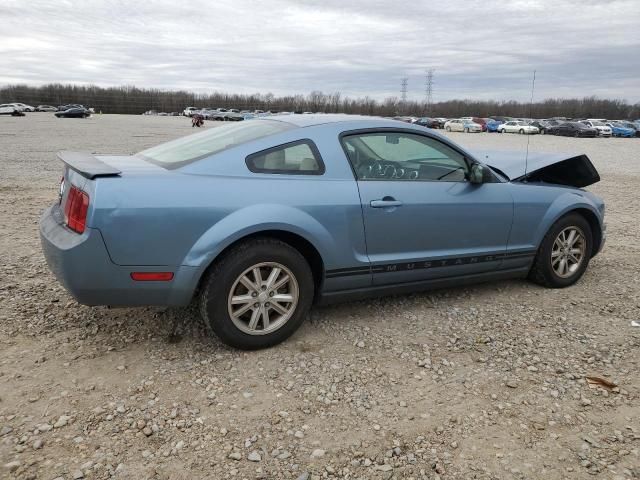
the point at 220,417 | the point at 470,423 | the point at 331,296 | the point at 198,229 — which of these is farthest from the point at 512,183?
the point at 220,417

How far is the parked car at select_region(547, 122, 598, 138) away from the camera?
150 feet

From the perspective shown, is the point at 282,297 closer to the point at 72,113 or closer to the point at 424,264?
the point at 424,264

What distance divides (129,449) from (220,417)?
473 millimetres

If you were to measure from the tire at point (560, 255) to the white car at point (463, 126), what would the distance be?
50735 millimetres

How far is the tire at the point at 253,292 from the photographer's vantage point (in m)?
3.21

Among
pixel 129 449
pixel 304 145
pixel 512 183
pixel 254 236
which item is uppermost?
pixel 304 145

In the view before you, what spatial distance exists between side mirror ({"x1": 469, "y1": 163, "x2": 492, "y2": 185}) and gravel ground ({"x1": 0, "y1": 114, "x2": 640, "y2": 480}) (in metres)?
1.04

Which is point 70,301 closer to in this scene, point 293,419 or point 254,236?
point 254,236

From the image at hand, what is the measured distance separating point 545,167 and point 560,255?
827mm

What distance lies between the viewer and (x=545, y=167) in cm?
470

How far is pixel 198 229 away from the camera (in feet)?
10.2

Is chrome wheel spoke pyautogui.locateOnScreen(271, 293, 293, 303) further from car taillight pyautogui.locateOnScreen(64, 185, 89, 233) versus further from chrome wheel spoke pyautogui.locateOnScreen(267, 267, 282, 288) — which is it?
car taillight pyautogui.locateOnScreen(64, 185, 89, 233)

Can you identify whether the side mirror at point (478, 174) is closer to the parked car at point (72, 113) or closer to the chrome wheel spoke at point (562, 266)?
the chrome wheel spoke at point (562, 266)

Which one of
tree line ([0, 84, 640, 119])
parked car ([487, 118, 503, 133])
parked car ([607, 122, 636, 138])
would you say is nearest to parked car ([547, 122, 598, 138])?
parked car ([607, 122, 636, 138])
